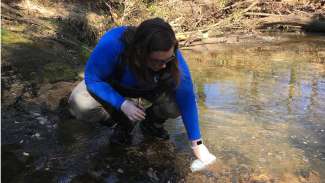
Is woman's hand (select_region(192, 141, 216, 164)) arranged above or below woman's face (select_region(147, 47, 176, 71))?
below

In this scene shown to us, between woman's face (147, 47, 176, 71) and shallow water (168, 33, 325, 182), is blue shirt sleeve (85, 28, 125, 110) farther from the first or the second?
shallow water (168, 33, 325, 182)

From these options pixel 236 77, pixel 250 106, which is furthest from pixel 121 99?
pixel 236 77

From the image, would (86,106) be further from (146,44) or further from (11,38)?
(11,38)

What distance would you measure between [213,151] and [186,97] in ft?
2.70

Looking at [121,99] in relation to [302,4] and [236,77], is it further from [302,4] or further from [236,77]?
[302,4]

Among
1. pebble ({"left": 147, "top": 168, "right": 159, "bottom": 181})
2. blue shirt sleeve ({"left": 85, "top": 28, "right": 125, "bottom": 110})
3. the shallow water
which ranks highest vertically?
blue shirt sleeve ({"left": 85, "top": 28, "right": 125, "bottom": 110})

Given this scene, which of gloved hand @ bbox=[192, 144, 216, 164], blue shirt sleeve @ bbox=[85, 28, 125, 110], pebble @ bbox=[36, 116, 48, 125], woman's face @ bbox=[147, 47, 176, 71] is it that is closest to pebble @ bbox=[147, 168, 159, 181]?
gloved hand @ bbox=[192, 144, 216, 164]

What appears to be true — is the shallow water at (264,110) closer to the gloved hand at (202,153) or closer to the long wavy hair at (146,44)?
the gloved hand at (202,153)

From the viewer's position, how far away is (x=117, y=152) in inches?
147

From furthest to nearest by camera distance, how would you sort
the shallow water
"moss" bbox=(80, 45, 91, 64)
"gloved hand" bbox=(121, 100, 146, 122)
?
1. "moss" bbox=(80, 45, 91, 64)
2. the shallow water
3. "gloved hand" bbox=(121, 100, 146, 122)

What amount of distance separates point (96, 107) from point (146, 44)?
99cm

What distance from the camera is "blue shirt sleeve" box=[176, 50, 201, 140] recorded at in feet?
10.5

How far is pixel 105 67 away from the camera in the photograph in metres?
3.24

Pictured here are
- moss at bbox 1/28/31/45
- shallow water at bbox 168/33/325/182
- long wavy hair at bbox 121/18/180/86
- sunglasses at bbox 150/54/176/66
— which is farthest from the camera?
moss at bbox 1/28/31/45
